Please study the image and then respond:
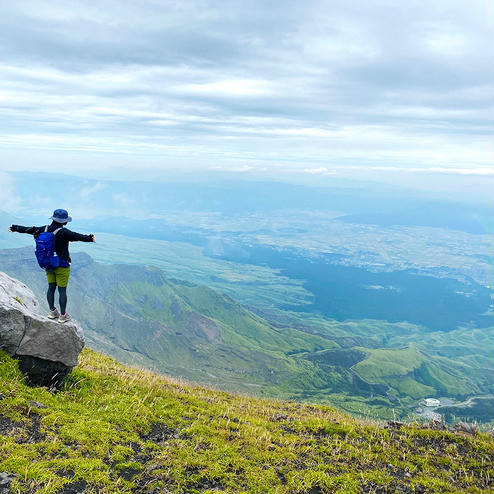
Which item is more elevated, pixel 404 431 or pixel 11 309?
pixel 11 309

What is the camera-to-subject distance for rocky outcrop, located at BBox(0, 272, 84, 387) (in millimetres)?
13148

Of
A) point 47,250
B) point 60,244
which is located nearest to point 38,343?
point 47,250

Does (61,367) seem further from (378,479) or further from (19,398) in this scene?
(378,479)

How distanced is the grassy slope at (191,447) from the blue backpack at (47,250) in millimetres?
3737

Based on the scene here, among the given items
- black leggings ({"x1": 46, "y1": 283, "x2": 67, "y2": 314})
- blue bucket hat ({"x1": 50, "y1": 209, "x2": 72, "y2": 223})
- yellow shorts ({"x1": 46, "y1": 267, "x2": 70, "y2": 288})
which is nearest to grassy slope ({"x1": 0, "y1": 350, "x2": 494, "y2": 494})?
black leggings ({"x1": 46, "y1": 283, "x2": 67, "y2": 314})

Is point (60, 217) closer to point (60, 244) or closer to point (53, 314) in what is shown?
point (60, 244)

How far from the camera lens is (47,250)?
14.1 metres

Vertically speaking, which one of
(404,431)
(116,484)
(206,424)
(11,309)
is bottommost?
(404,431)

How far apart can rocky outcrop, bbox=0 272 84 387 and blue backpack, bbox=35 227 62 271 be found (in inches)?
74.6

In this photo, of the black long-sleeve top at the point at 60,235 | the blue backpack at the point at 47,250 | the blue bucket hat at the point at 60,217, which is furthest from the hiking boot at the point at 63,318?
the blue bucket hat at the point at 60,217

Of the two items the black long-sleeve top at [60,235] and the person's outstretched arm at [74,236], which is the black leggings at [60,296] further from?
the person's outstretched arm at [74,236]

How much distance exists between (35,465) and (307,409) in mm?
15674

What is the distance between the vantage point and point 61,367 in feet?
47.0

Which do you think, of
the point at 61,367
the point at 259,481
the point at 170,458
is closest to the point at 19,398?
the point at 61,367
